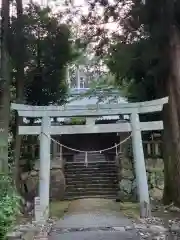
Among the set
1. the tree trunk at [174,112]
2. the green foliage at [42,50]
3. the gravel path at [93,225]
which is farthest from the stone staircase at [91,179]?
the green foliage at [42,50]

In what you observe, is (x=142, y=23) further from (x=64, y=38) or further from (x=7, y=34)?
(x=7, y=34)

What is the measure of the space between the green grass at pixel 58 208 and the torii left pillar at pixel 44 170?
1.85ft

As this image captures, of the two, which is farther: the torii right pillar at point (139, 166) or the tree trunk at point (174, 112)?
the tree trunk at point (174, 112)

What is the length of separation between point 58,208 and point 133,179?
10.5 feet

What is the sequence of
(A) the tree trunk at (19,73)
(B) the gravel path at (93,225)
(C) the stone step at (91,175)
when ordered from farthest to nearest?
(C) the stone step at (91,175) → (A) the tree trunk at (19,73) → (B) the gravel path at (93,225)

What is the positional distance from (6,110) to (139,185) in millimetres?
4144

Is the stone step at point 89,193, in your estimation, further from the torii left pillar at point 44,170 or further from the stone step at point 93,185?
the torii left pillar at point 44,170

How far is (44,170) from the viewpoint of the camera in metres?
9.34

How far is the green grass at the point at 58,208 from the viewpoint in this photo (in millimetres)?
9750

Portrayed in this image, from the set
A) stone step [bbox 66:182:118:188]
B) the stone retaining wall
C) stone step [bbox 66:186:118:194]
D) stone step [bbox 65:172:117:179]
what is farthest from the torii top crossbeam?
stone step [bbox 65:172:117:179]

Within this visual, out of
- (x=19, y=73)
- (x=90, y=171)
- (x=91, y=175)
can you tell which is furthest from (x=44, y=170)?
(x=90, y=171)

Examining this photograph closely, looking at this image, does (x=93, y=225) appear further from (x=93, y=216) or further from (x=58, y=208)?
(x=58, y=208)

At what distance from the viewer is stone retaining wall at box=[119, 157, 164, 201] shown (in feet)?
40.9

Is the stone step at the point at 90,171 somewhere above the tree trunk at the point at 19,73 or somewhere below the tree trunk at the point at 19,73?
below
